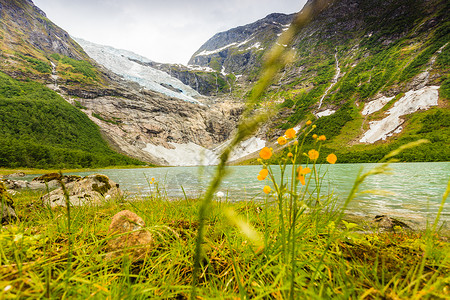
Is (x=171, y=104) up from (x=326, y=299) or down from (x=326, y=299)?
up

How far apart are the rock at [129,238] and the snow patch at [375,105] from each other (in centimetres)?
10552

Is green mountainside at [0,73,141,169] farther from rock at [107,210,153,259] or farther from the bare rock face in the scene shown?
rock at [107,210,153,259]

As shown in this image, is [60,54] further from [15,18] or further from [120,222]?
[120,222]

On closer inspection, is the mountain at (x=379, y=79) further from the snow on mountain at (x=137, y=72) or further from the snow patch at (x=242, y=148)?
the snow on mountain at (x=137, y=72)

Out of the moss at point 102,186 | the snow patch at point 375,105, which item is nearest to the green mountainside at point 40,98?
the moss at point 102,186

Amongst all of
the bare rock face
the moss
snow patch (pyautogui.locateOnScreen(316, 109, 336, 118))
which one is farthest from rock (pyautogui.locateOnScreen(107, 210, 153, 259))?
snow patch (pyautogui.locateOnScreen(316, 109, 336, 118))

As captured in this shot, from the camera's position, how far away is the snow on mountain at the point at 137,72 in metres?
133

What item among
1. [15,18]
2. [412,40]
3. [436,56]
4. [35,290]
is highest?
[15,18]

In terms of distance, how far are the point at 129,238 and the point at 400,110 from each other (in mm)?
100847

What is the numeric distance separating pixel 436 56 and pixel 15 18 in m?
228

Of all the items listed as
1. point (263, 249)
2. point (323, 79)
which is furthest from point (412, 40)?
point (263, 249)

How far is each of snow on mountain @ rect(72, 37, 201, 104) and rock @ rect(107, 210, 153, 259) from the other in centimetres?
13617

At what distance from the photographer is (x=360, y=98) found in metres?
93.5

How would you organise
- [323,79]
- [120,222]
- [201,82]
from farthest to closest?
[201,82] → [323,79] → [120,222]
